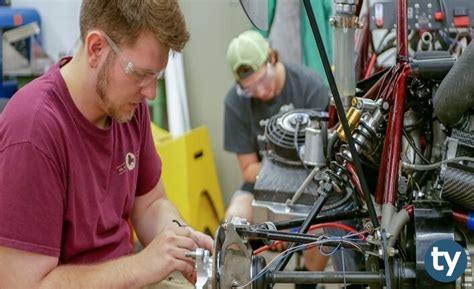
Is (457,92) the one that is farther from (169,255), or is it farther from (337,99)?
(169,255)

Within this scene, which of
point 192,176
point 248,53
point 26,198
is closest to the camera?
point 26,198

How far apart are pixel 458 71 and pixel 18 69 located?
9.90 feet

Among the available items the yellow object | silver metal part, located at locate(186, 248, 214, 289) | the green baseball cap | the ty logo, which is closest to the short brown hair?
silver metal part, located at locate(186, 248, 214, 289)

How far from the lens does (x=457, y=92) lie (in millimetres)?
1319

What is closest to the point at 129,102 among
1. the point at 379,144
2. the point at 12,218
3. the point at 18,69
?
the point at 12,218

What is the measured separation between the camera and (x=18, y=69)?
392 centimetres

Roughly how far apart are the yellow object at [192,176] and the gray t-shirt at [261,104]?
0.35m

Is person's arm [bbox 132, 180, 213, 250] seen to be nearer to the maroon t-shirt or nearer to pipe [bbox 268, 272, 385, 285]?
the maroon t-shirt

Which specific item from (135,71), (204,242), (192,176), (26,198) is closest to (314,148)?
(204,242)

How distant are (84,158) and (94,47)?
0.25 m

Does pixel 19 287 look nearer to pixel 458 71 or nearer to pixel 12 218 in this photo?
pixel 12 218

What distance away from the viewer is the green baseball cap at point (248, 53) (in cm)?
311

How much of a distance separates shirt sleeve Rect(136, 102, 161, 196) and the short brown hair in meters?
0.35

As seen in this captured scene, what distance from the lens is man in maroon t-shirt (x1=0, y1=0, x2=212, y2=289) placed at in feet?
5.14
